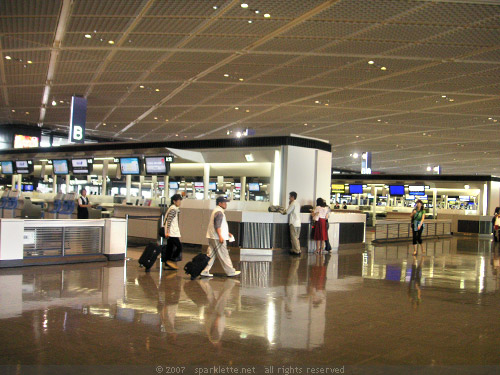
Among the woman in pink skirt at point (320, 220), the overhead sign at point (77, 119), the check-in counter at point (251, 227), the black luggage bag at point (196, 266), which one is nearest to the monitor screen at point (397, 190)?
the check-in counter at point (251, 227)

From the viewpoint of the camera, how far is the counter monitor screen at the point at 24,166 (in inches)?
1018

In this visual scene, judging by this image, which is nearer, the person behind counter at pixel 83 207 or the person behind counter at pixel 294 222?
the person behind counter at pixel 294 222

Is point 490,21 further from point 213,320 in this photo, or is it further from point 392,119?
point 392,119

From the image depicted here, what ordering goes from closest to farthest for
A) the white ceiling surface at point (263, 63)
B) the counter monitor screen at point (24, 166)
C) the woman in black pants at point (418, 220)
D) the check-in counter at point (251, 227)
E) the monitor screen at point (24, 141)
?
the white ceiling surface at point (263, 63) < the check-in counter at point (251, 227) < the woman in black pants at point (418, 220) < the counter monitor screen at point (24, 166) < the monitor screen at point (24, 141)

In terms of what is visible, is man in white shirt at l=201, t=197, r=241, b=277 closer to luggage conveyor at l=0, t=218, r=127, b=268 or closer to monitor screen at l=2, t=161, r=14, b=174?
luggage conveyor at l=0, t=218, r=127, b=268

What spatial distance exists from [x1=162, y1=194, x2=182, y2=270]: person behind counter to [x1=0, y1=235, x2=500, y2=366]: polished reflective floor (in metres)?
0.32

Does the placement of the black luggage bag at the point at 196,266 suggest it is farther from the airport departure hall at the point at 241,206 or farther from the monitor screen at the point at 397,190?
the monitor screen at the point at 397,190

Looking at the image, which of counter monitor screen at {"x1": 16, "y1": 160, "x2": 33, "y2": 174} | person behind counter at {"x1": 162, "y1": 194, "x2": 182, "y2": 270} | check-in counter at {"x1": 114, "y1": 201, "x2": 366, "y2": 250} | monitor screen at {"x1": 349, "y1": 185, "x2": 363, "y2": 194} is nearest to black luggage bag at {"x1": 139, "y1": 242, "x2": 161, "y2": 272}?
person behind counter at {"x1": 162, "y1": 194, "x2": 182, "y2": 270}

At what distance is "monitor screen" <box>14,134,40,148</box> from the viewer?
3306 cm

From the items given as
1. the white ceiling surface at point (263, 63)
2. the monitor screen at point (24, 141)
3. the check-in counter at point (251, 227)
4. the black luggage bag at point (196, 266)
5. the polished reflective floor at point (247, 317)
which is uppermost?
the white ceiling surface at point (263, 63)

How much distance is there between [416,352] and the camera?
5535mm

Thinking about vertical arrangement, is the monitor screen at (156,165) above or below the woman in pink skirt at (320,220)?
above

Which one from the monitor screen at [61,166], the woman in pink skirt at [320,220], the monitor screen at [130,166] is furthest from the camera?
the monitor screen at [61,166]

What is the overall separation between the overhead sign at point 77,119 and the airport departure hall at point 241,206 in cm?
16
